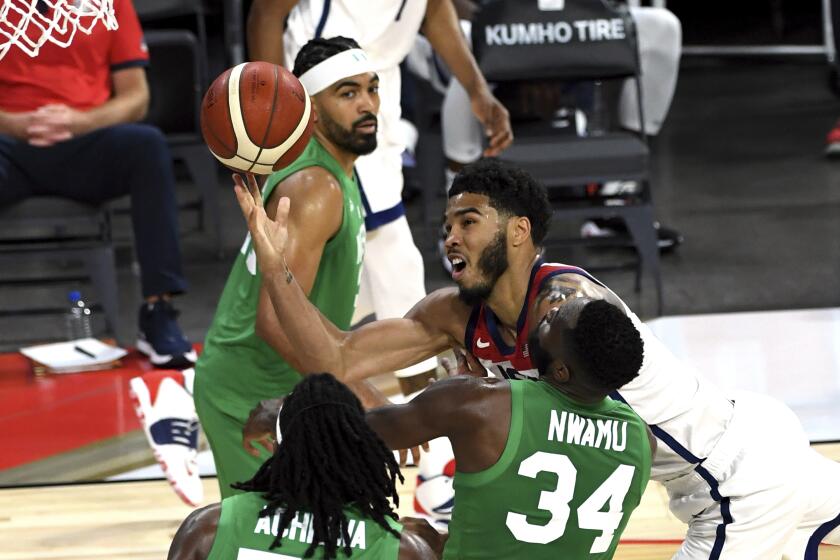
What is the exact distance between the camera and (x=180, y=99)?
24.9 feet

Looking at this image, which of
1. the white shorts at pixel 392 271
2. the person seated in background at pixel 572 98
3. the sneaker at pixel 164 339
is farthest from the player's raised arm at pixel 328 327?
the person seated in background at pixel 572 98

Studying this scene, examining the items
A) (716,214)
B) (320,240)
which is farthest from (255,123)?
(716,214)

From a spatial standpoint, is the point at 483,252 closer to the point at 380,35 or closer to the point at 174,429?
the point at 174,429

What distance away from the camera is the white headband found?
4180 millimetres

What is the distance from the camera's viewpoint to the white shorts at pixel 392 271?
16.6 ft

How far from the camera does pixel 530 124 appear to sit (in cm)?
753

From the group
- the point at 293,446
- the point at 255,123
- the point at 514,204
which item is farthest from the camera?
the point at 255,123

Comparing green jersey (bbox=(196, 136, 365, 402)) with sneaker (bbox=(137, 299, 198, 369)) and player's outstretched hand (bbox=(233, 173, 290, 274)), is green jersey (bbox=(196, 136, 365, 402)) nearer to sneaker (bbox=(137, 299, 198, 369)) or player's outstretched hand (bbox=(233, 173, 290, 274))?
player's outstretched hand (bbox=(233, 173, 290, 274))

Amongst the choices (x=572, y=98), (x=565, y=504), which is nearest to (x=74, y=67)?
(x=572, y=98)

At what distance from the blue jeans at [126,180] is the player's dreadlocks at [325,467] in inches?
142

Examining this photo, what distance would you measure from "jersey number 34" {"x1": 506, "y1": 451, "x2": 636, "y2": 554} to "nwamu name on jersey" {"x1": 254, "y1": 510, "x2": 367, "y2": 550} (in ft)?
1.22

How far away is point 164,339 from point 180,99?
79.1 inches

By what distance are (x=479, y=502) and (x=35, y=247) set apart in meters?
3.93

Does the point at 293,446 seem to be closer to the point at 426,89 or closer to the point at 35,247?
the point at 35,247
